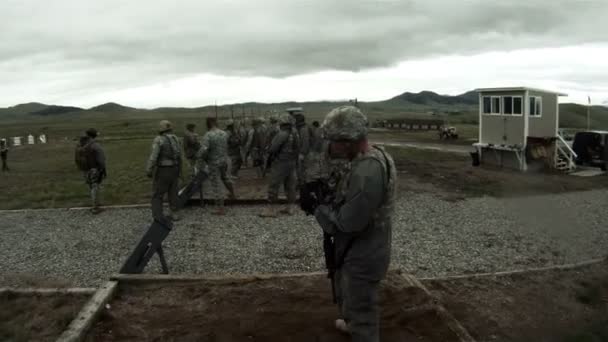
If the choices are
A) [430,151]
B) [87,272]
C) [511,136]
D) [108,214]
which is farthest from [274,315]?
[430,151]

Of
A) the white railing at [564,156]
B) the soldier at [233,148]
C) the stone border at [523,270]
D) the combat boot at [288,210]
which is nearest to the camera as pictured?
the stone border at [523,270]

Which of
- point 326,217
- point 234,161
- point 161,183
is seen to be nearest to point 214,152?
point 161,183

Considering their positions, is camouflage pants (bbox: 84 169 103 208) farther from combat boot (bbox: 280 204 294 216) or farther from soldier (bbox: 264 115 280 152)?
soldier (bbox: 264 115 280 152)

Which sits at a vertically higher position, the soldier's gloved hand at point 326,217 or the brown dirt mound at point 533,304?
the soldier's gloved hand at point 326,217

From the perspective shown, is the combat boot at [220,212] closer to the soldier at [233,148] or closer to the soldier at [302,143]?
the soldier at [302,143]

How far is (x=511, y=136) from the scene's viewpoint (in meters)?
19.4

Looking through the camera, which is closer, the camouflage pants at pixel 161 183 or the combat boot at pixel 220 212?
the camouflage pants at pixel 161 183

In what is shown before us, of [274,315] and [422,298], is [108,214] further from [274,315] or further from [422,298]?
[422,298]

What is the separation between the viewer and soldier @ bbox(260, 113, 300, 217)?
34.7 ft

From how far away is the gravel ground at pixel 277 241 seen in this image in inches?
294

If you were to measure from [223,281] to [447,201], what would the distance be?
8051 millimetres

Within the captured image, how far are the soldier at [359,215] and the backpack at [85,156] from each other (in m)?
8.87

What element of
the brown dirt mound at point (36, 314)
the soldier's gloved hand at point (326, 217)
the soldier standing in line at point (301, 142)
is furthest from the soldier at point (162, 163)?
the soldier's gloved hand at point (326, 217)

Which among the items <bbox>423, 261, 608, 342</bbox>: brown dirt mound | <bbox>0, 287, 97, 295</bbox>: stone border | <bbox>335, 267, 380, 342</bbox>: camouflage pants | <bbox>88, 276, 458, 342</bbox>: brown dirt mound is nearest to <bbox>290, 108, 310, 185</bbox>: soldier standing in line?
<bbox>88, 276, 458, 342</bbox>: brown dirt mound
